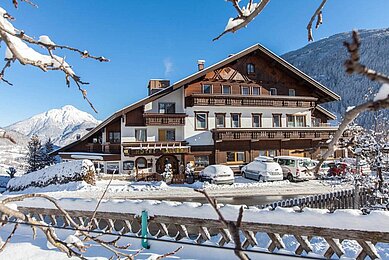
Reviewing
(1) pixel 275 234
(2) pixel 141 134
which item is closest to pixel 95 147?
(2) pixel 141 134

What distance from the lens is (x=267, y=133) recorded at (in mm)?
26891

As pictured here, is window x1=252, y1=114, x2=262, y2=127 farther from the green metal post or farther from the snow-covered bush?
the green metal post

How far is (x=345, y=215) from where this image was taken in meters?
4.43

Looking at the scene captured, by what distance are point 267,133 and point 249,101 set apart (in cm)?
336

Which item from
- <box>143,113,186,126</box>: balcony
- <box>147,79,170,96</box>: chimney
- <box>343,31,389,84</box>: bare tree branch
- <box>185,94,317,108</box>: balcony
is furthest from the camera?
<box>147,79,170,96</box>: chimney

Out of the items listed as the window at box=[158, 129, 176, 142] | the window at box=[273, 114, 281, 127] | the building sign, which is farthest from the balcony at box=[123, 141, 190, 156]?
the window at box=[273, 114, 281, 127]

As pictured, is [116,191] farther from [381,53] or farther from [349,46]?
Answer: [381,53]

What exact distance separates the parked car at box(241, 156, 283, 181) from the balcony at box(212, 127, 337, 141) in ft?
8.55

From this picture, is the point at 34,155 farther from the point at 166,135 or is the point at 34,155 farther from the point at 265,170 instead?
the point at 265,170

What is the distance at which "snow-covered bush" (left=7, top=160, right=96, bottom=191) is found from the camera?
21.1 meters

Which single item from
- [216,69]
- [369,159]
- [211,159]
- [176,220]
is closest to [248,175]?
[211,159]

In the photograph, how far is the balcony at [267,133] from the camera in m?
25.7

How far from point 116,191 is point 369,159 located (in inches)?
608

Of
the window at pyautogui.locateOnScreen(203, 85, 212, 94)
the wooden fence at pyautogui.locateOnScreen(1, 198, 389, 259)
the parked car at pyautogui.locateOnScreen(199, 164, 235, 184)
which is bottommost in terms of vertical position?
the parked car at pyautogui.locateOnScreen(199, 164, 235, 184)
